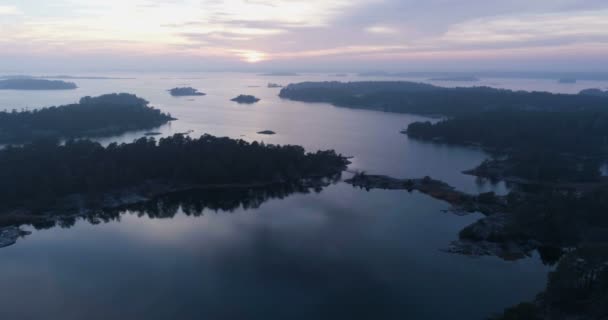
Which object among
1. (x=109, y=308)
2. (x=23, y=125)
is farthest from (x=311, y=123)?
(x=109, y=308)

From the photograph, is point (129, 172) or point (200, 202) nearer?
point (200, 202)

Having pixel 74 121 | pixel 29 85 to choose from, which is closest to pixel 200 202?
pixel 74 121

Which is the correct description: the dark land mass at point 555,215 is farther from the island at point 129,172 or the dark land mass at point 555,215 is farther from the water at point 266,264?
the island at point 129,172

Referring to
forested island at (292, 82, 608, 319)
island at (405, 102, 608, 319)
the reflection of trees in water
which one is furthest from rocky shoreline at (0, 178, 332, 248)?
island at (405, 102, 608, 319)

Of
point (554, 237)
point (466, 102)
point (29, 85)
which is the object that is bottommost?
point (554, 237)

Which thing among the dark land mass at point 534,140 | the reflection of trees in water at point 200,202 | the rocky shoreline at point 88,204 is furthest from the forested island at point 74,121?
the dark land mass at point 534,140

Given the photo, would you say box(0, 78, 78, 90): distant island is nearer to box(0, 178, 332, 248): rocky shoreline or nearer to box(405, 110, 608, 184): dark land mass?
box(405, 110, 608, 184): dark land mass

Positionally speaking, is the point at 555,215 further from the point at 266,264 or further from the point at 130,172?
the point at 130,172
